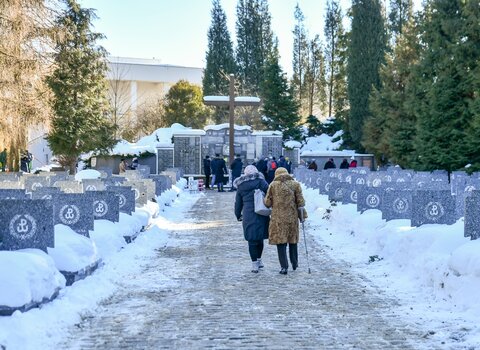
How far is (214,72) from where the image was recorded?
222 feet

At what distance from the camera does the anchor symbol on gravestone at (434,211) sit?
11.9 metres

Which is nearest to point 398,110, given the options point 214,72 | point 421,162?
point 421,162

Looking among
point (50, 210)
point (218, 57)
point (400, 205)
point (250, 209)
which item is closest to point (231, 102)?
point (400, 205)

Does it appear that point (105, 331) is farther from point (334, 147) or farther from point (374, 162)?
point (334, 147)

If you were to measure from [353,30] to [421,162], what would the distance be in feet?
88.8

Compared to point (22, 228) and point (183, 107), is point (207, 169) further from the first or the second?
point (22, 228)

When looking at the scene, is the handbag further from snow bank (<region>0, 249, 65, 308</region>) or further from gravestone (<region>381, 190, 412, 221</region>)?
gravestone (<region>381, 190, 412, 221</region>)

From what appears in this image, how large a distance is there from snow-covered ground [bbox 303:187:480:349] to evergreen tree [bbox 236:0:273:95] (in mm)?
55283

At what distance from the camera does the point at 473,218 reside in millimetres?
9242

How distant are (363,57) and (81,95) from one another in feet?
82.9

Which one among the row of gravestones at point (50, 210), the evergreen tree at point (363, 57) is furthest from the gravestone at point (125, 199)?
the evergreen tree at point (363, 57)

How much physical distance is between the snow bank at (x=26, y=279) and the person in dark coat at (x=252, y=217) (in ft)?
10.9

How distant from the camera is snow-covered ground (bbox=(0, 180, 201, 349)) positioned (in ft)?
20.9

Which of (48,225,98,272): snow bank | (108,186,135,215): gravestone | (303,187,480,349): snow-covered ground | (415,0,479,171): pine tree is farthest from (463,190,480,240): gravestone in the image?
(415,0,479,171): pine tree
